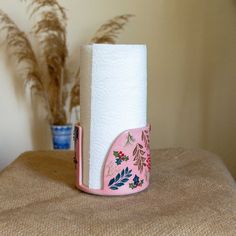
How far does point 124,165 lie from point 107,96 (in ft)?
0.38

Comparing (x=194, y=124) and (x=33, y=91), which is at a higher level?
(x=33, y=91)

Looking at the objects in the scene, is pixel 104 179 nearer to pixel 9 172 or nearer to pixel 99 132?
pixel 99 132

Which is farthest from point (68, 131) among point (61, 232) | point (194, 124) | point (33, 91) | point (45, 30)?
point (61, 232)

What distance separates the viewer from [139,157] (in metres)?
0.66

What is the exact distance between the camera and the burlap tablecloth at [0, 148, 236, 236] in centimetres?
52

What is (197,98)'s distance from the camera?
132 centimetres

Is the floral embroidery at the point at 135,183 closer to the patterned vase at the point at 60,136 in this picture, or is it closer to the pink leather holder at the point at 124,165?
the pink leather holder at the point at 124,165

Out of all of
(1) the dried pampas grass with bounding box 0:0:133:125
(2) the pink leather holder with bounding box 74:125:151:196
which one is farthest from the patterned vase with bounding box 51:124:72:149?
(2) the pink leather holder with bounding box 74:125:151:196

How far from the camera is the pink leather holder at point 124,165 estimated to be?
64cm

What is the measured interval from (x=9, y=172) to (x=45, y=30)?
1.86 feet

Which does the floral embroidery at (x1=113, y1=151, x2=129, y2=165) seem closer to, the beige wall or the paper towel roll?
the paper towel roll

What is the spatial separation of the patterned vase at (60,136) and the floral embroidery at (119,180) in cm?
57

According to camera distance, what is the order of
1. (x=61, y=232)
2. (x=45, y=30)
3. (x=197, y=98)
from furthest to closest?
(x=197, y=98), (x=45, y=30), (x=61, y=232)

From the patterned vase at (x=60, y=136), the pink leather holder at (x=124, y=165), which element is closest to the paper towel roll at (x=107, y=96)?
the pink leather holder at (x=124, y=165)
